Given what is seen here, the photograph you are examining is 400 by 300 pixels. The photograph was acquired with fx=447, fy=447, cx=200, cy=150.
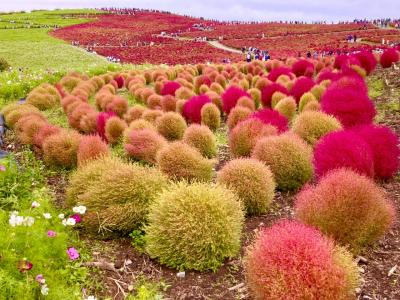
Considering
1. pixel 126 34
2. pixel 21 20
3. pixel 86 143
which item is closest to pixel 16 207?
pixel 86 143

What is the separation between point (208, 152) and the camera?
29.2ft

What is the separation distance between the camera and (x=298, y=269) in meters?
3.72

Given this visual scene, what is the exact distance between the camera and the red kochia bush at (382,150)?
7.11m

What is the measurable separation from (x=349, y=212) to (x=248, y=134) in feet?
12.1

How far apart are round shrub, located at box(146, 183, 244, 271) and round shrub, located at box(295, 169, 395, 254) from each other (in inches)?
36.1

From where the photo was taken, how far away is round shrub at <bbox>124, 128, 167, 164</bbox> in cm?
819

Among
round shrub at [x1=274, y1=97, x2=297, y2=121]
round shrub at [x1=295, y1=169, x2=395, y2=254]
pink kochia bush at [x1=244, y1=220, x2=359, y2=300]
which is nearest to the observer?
pink kochia bush at [x1=244, y1=220, x2=359, y2=300]

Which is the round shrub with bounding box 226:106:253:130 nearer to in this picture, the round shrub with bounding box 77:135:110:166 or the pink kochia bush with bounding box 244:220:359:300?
the round shrub with bounding box 77:135:110:166

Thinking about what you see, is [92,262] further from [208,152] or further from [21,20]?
[21,20]

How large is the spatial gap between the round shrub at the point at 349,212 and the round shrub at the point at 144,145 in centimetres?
375

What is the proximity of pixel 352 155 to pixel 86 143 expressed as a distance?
437cm

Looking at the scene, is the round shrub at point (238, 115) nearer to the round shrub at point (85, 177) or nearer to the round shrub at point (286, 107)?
the round shrub at point (286, 107)

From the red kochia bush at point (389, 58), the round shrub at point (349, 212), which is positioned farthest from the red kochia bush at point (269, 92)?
the round shrub at point (349, 212)

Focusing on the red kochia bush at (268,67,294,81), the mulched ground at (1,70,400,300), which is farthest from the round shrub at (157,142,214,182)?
the red kochia bush at (268,67,294,81)
